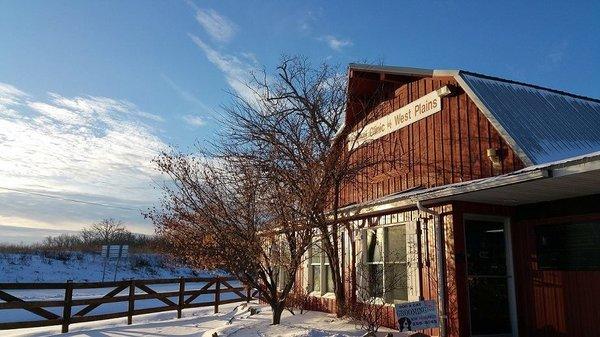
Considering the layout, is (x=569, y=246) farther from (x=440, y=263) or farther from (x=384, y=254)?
(x=384, y=254)

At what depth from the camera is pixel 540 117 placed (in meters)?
10.1

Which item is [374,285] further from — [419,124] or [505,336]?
[419,124]

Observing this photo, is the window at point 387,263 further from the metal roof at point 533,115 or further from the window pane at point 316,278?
the metal roof at point 533,115

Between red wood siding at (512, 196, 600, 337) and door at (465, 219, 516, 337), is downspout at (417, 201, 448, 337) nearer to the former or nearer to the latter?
door at (465, 219, 516, 337)

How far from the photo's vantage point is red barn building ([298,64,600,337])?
331 inches

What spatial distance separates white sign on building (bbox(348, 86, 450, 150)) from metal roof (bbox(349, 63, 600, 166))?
1.75 feet

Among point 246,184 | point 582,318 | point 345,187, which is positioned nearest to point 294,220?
point 246,184

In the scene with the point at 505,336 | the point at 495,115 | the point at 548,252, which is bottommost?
the point at 505,336

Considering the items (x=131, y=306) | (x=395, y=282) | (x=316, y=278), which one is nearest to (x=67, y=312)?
(x=131, y=306)

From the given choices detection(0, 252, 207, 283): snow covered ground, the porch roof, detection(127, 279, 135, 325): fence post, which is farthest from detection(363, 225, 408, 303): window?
detection(0, 252, 207, 283): snow covered ground

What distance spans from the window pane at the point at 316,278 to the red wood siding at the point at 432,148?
2.40 metres

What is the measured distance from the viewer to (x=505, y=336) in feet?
30.4

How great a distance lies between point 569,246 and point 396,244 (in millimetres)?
3340

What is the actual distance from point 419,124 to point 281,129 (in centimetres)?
A: 330
